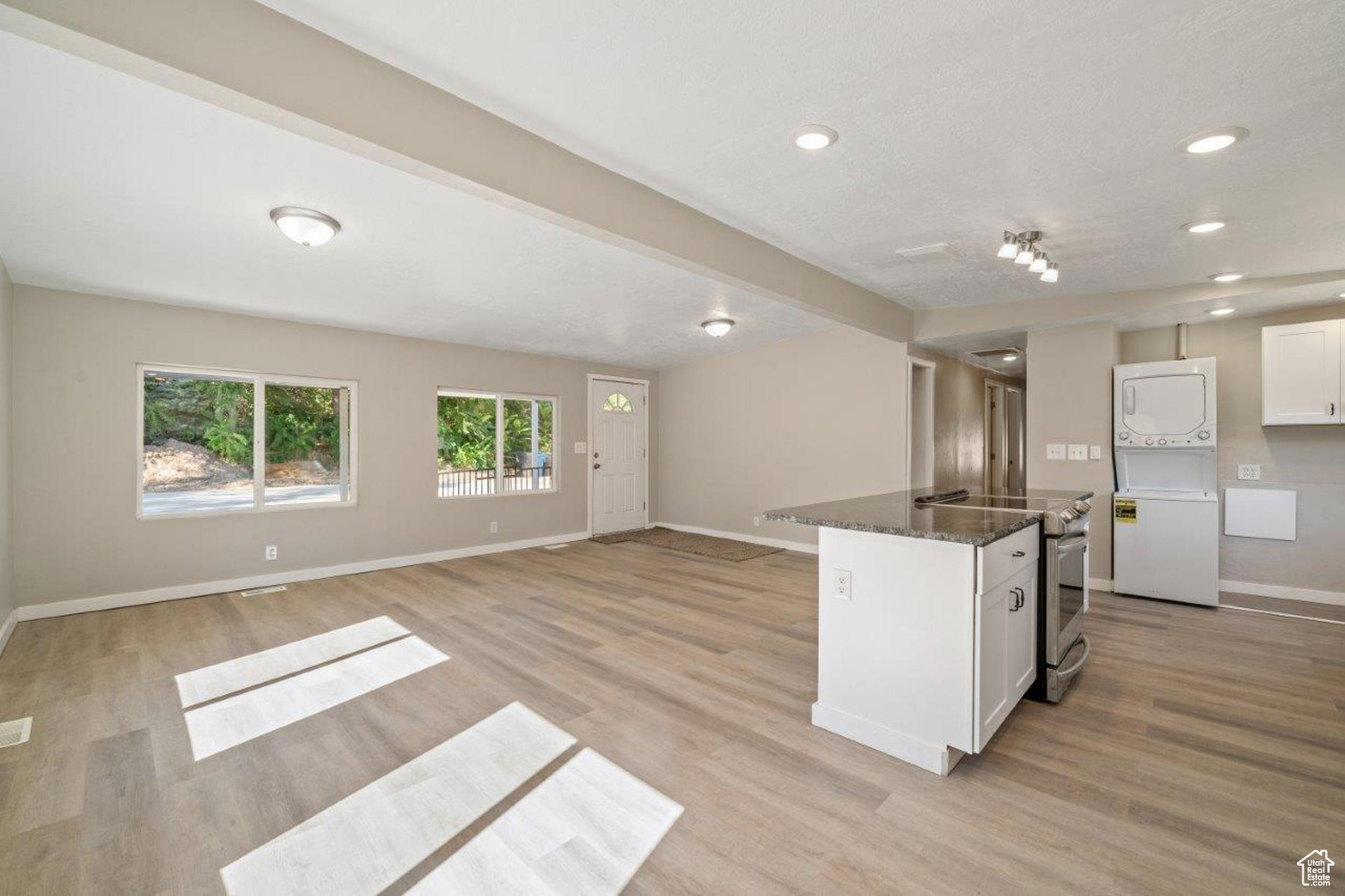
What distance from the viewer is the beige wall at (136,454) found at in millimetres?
4047

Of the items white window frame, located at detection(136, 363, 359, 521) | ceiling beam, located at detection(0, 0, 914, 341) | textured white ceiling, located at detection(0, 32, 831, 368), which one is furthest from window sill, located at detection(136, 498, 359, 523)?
ceiling beam, located at detection(0, 0, 914, 341)

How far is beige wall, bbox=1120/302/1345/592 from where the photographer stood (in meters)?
4.30

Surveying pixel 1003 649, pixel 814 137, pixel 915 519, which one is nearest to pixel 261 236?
pixel 814 137

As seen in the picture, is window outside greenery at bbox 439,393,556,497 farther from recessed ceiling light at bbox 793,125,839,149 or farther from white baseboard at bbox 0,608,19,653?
recessed ceiling light at bbox 793,125,839,149

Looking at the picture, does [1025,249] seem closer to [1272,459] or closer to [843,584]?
[843,584]

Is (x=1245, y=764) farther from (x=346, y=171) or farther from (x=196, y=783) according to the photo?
(x=346, y=171)

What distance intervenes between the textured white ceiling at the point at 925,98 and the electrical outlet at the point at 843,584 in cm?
180

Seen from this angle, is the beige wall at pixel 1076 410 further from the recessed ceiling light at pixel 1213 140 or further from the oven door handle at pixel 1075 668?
the recessed ceiling light at pixel 1213 140

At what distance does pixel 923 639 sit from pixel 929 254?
101 inches

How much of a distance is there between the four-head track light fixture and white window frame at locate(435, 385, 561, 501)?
5.05 m

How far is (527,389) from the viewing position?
22.3 ft

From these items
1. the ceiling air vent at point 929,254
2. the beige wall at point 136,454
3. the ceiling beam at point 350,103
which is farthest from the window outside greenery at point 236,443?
the ceiling air vent at point 929,254

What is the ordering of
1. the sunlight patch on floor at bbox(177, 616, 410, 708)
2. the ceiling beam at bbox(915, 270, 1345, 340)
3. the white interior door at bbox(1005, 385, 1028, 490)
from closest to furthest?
the sunlight patch on floor at bbox(177, 616, 410, 708)
the ceiling beam at bbox(915, 270, 1345, 340)
the white interior door at bbox(1005, 385, 1028, 490)

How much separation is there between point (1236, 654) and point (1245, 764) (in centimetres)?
158
